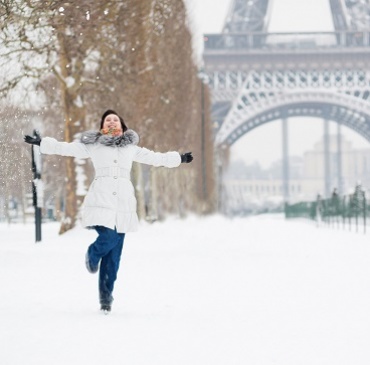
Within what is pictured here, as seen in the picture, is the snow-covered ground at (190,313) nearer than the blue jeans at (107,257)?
Yes

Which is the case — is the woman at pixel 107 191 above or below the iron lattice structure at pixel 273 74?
below

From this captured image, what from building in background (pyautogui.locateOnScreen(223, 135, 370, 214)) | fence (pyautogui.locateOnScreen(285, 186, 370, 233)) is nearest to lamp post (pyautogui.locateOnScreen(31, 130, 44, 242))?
fence (pyautogui.locateOnScreen(285, 186, 370, 233))

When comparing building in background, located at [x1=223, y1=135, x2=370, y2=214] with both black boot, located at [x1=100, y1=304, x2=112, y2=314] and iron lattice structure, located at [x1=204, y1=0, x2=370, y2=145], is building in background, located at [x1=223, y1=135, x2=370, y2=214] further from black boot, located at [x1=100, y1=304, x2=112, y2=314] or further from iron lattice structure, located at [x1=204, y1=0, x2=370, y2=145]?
black boot, located at [x1=100, y1=304, x2=112, y2=314]

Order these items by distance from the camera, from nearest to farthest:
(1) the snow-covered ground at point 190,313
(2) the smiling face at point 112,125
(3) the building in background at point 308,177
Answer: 1. (1) the snow-covered ground at point 190,313
2. (2) the smiling face at point 112,125
3. (3) the building in background at point 308,177

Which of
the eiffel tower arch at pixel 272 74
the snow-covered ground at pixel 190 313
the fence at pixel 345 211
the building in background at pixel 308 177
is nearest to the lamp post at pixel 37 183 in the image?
the snow-covered ground at pixel 190 313

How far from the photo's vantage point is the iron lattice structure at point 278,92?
7662cm

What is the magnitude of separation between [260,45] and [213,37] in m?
5.09

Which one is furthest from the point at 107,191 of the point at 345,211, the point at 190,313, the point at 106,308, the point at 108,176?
the point at 345,211

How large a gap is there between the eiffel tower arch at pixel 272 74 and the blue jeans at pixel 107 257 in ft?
219

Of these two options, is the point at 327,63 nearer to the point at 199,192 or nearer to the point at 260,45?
the point at 260,45

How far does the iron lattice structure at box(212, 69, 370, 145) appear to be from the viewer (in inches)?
3017

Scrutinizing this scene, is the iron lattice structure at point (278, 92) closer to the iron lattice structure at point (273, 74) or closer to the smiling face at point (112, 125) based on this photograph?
the iron lattice structure at point (273, 74)

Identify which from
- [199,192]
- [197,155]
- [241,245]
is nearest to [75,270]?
[241,245]

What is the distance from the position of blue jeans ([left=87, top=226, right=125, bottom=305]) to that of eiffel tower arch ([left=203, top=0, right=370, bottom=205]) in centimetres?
6686
